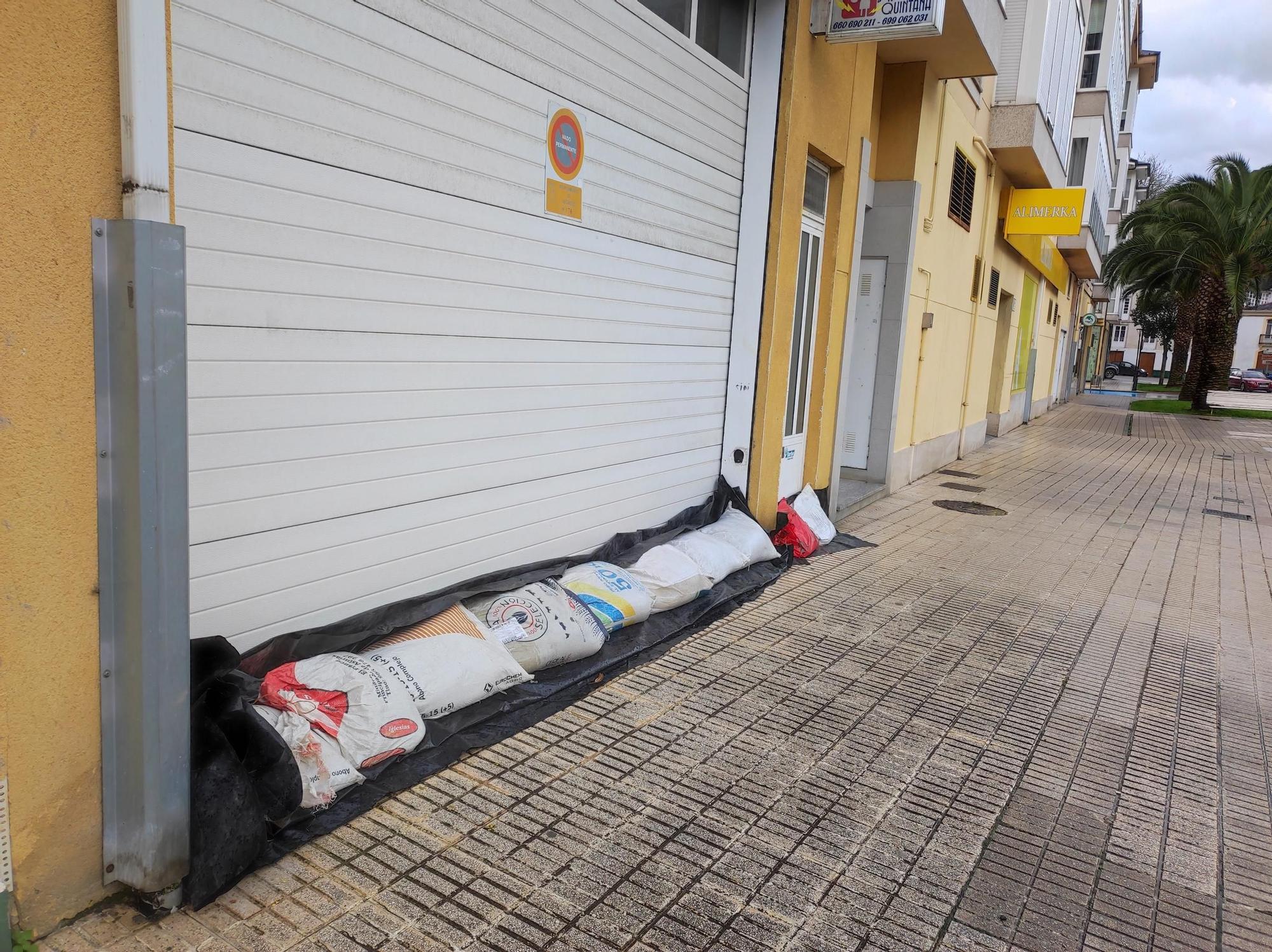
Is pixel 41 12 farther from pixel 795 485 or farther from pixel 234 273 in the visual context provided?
pixel 795 485

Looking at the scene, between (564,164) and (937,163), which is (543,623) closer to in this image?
(564,164)

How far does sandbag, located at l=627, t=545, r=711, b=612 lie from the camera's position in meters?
5.30

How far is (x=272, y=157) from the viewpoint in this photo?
10.5 feet

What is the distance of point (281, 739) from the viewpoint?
284 centimetres

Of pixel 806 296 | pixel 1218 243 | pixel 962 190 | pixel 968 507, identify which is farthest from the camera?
pixel 1218 243

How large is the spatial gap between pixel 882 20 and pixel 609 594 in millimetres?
4735

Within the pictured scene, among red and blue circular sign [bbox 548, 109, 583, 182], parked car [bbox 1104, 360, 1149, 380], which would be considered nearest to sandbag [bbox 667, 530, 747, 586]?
red and blue circular sign [bbox 548, 109, 583, 182]

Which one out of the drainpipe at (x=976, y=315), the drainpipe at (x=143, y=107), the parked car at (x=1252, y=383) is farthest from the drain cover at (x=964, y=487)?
the parked car at (x=1252, y=383)

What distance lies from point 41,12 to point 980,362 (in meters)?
15.1

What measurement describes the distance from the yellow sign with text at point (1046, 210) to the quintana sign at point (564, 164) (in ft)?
39.0

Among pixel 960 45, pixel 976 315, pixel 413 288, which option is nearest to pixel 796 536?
pixel 413 288

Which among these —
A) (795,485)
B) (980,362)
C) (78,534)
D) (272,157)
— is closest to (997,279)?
(980,362)

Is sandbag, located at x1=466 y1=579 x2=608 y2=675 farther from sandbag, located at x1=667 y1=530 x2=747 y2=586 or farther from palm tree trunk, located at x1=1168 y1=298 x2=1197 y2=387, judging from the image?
palm tree trunk, located at x1=1168 y1=298 x2=1197 y2=387

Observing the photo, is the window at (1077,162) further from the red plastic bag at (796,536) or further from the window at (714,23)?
the red plastic bag at (796,536)
